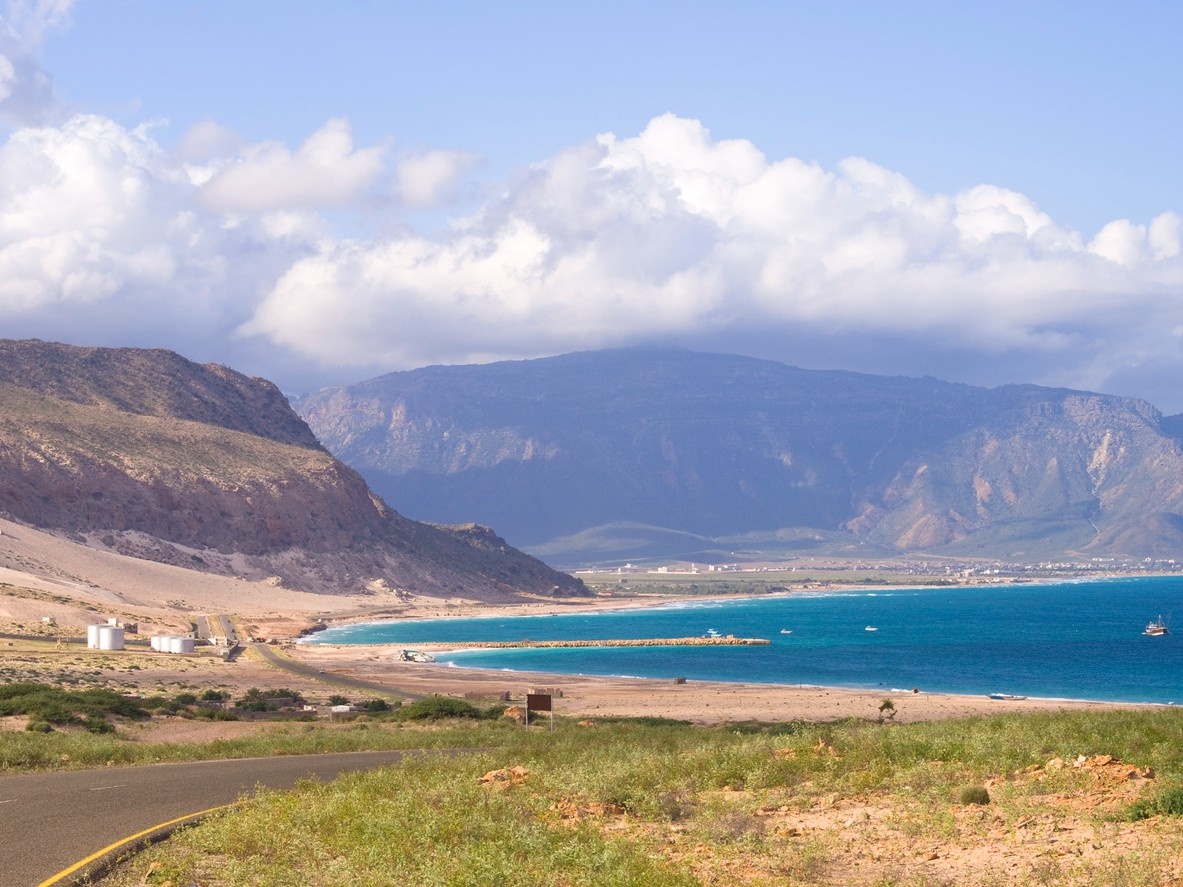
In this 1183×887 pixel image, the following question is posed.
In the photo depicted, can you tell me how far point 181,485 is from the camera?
146 meters

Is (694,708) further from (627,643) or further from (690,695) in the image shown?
(627,643)

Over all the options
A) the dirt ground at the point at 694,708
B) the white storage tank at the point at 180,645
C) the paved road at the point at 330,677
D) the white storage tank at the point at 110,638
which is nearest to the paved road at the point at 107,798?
the dirt ground at the point at 694,708

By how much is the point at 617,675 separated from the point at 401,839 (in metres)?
62.1

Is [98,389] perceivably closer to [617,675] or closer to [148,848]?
[617,675]

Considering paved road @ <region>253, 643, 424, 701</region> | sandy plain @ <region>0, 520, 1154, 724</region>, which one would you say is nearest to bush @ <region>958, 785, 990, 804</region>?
sandy plain @ <region>0, 520, 1154, 724</region>

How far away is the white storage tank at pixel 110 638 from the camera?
7544 cm

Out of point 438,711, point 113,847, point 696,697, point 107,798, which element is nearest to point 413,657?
point 696,697

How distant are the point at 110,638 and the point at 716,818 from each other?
67.5 metres

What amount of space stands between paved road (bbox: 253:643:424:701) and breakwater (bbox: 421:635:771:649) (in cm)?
2415

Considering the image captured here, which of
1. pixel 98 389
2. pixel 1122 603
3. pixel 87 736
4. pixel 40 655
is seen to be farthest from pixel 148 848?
pixel 1122 603

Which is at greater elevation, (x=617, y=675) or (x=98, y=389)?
(x=98, y=389)

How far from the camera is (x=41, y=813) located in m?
17.0

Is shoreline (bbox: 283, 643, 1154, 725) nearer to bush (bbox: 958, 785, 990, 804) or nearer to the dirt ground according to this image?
the dirt ground

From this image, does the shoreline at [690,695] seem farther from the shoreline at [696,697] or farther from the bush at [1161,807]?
the bush at [1161,807]
